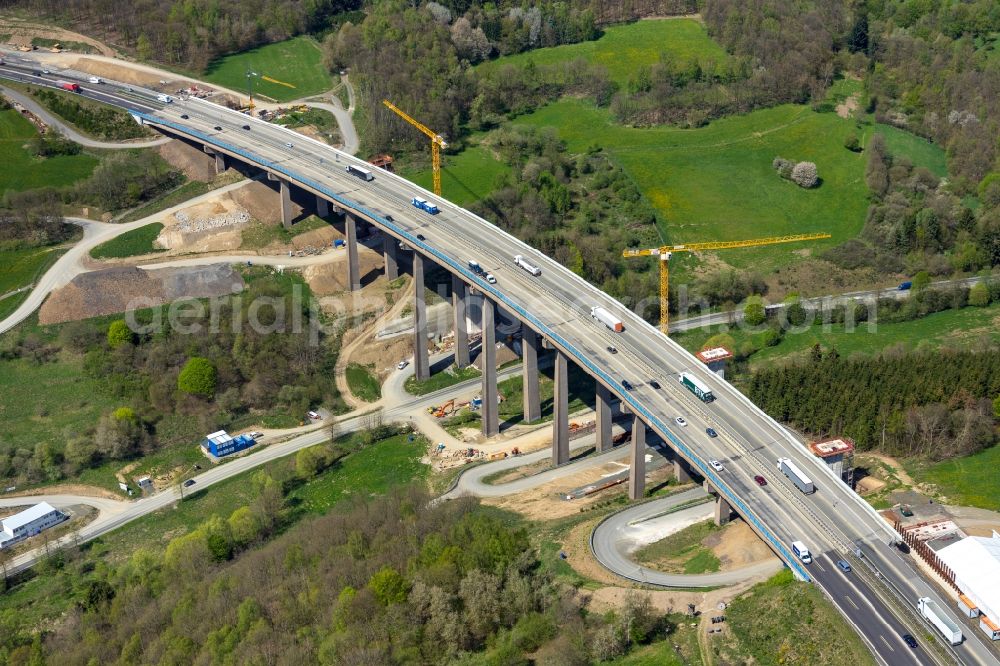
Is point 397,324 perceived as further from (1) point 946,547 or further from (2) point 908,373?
(1) point 946,547

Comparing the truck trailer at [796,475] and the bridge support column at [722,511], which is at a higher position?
the truck trailer at [796,475]


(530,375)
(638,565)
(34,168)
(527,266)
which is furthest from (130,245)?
(638,565)

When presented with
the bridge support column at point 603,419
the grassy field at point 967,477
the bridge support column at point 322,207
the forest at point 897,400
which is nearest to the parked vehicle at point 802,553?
the grassy field at point 967,477

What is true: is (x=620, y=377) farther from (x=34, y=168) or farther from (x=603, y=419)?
(x=34, y=168)

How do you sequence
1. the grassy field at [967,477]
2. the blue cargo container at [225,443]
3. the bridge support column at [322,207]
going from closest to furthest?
the grassy field at [967,477], the blue cargo container at [225,443], the bridge support column at [322,207]

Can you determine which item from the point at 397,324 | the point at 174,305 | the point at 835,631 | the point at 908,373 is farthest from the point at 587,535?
the point at 174,305

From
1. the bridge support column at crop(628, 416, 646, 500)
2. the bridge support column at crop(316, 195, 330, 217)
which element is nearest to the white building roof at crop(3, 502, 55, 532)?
the bridge support column at crop(628, 416, 646, 500)

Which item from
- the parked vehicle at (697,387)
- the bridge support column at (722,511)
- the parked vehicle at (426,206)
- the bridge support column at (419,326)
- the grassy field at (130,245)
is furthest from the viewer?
the grassy field at (130,245)

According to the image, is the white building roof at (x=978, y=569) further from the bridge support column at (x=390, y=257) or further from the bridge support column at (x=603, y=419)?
the bridge support column at (x=390, y=257)

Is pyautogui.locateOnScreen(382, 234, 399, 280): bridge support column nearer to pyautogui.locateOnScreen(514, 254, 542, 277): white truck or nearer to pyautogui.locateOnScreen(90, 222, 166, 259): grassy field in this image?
pyautogui.locateOnScreen(514, 254, 542, 277): white truck
